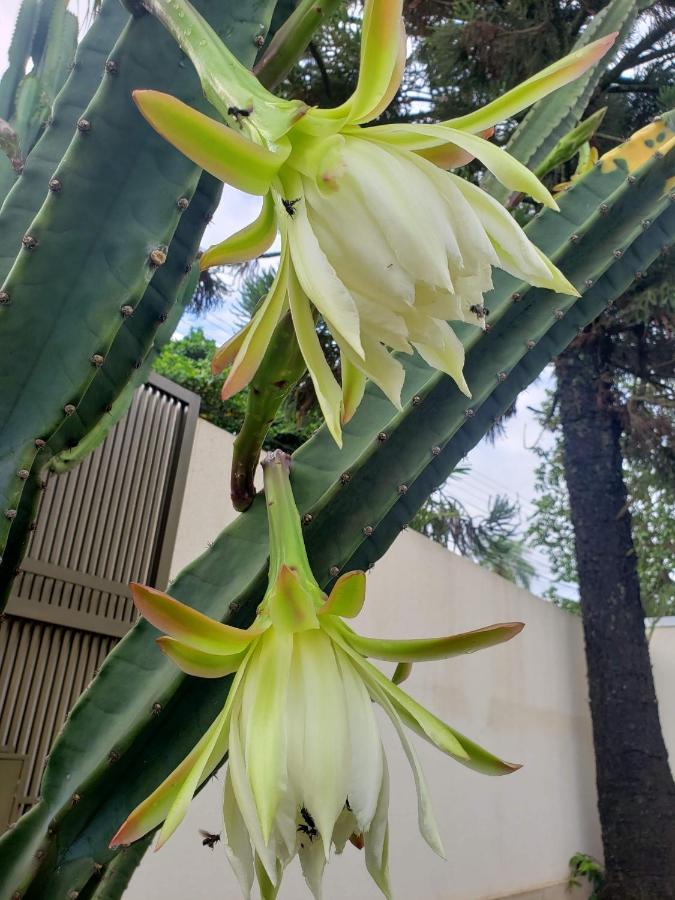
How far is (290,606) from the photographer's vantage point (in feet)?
1.07

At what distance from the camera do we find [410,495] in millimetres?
590

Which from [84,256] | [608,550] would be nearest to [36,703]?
[84,256]

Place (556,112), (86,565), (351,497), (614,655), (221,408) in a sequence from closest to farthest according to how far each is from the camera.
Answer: (351,497)
(556,112)
(86,565)
(614,655)
(221,408)

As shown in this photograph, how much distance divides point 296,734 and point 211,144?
23 centimetres

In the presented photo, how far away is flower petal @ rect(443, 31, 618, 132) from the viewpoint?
0.29 metres

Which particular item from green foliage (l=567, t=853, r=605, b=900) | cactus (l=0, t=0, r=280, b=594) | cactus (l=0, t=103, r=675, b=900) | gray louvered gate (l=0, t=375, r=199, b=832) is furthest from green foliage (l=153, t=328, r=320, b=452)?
cactus (l=0, t=0, r=280, b=594)

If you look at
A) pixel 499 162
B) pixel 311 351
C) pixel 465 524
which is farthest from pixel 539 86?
pixel 465 524

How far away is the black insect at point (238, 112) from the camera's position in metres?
0.29

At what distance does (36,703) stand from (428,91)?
300cm

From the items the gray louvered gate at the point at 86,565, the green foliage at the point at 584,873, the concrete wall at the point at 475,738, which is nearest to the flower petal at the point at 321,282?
the gray louvered gate at the point at 86,565

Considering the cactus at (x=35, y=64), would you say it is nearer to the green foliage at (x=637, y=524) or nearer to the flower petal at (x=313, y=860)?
the flower petal at (x=313, y=860)

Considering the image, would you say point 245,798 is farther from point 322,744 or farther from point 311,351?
point 311,351

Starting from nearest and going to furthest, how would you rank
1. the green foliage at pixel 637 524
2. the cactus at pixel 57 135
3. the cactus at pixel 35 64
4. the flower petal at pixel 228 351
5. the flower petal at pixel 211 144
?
1. the flower petal at pixel 211 144
2. the flower petal at pixel 228 351
3. the cactus at pixel 57 135
4. the cactus at pixel 35 64
5. the green foliage at pixel 637 524

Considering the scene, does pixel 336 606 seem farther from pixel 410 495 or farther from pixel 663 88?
pixel 663 88
